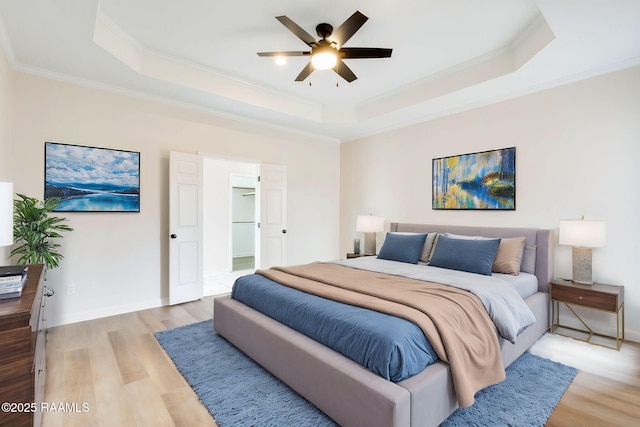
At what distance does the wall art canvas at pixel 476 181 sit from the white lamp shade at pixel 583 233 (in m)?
0.71

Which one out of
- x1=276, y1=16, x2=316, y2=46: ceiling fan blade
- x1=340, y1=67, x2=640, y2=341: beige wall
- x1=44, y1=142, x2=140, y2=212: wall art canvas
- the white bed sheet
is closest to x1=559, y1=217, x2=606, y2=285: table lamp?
x1=340, y1=67, x2=640, y2=341: beige wall

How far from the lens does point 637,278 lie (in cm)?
293

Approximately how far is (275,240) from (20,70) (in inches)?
142

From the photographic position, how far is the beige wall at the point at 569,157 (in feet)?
9.73

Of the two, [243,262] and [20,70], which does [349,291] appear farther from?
[243,262]

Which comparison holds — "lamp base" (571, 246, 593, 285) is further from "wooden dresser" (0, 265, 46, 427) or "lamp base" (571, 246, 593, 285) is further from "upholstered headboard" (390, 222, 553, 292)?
"wooden dresser" (0, 265, 46, 427)

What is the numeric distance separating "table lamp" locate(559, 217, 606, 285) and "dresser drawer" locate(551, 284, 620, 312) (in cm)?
17

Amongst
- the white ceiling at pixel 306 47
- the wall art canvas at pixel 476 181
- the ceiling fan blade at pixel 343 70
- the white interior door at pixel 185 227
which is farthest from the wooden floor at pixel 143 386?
the ceiling fan blade at pixel 343 70

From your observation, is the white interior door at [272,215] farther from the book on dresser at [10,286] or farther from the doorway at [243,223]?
the book on dresser at [10,286]

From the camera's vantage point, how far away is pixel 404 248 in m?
3.96

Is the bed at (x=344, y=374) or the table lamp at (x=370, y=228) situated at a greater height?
the table lamp at (x=370, y=228)

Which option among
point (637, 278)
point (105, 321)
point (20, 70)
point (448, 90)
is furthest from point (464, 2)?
point (105, 321)

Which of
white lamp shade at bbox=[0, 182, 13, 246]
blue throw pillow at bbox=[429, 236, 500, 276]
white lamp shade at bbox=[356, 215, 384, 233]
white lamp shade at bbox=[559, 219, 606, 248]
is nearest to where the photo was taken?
white lamp shade at bbox=[0, 182, 13, 246]

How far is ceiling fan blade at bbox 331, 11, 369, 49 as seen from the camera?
7.14 ft
